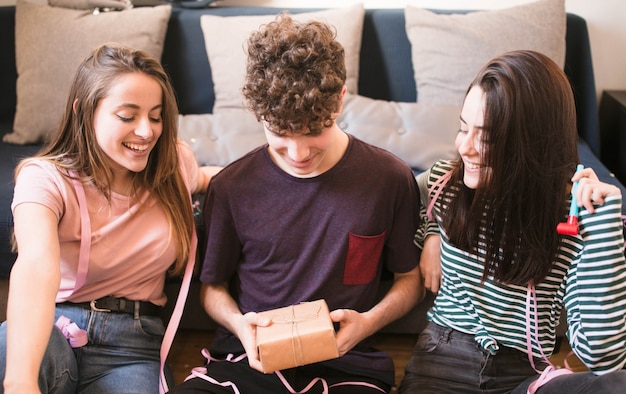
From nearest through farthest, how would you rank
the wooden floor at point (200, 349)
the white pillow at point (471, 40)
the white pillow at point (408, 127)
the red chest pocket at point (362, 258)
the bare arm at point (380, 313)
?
1. the bare arm at point (380, 313)
2. the red chest pocket at point (362, 258)
3. the wooden floor at point (200, 349)
4. the white pillow at point (408, 127)
5. the white pillow at point (471, 40)

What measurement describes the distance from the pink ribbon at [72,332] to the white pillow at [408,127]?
1.07 meters

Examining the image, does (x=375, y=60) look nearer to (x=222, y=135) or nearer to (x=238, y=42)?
(x=238, y=42)

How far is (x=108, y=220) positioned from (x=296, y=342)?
575 mm

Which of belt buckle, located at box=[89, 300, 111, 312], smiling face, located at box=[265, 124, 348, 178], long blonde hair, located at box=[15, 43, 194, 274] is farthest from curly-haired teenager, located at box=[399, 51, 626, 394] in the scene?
belt buckle, located at box=[89, 300, 111, 312]

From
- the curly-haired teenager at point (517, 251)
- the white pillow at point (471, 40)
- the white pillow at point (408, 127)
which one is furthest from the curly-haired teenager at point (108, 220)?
the white pillow at point (471, 40)

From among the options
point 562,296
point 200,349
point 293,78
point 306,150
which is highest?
point 293,78

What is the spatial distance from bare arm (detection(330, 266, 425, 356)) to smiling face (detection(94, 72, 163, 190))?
565mm

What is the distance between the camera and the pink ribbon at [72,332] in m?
1.47

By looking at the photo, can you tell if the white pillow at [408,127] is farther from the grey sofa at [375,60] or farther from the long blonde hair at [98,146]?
the long blonde hair at [98,146]

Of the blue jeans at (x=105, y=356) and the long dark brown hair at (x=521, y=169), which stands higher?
the long dark brown hair at (x=521, y=169)

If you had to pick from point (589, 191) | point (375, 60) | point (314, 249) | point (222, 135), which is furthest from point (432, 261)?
point (375, 60)

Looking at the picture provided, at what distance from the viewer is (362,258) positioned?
59.0 inches

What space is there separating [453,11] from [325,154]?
1.29 m

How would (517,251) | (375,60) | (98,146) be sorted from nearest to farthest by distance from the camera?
(517,251)
(98,146)
(375,60)
